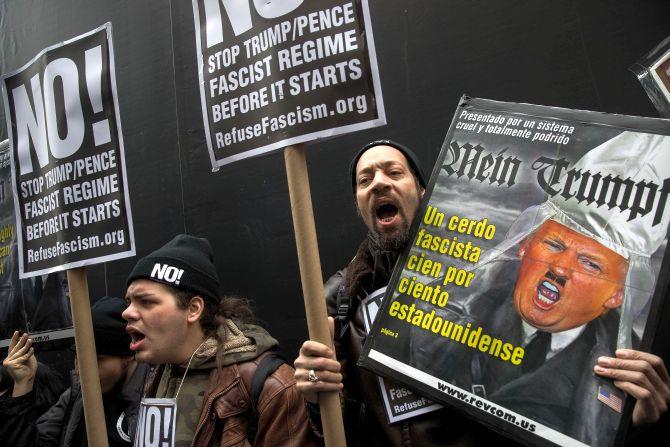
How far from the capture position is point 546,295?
6.21 feet

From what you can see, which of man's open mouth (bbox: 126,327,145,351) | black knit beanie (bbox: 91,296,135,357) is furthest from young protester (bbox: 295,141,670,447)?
black knit beanie (bbox: 91,296,135,357)

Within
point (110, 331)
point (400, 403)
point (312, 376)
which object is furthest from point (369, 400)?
point (110, 331)

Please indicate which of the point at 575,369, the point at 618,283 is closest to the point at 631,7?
the point at 618,283

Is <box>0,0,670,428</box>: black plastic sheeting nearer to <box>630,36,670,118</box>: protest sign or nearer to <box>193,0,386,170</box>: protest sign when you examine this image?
<box>630,36,670,118</box>: protest sign

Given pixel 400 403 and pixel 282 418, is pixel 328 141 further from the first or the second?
pixel 400 403

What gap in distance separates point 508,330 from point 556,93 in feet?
6.10

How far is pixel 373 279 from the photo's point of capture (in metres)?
2.57

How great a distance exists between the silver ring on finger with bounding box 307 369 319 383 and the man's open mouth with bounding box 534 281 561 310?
0.78 meters

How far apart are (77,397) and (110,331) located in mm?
412

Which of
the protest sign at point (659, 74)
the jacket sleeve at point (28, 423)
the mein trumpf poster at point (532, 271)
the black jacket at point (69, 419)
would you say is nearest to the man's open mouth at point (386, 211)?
the mein trumpf poster at point (532, 271)

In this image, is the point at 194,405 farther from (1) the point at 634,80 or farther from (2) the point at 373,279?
(1) the point at 634,80

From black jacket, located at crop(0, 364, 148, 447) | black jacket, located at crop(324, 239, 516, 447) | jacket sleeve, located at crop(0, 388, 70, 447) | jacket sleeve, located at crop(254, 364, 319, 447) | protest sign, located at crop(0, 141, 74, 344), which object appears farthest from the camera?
protest sign, located at crop(0, 141, 74, 344)

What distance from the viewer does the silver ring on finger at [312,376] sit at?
202 centimetres

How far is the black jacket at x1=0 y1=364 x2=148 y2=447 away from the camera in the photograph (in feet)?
10.3
